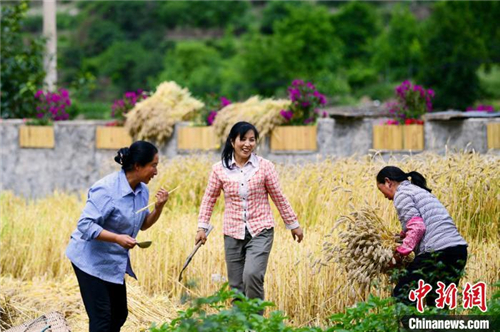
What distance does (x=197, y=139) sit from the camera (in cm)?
1112

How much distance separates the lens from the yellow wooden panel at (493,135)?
31.4 ft

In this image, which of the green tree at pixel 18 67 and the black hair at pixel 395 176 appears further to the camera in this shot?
the green tree at pixel 18 67

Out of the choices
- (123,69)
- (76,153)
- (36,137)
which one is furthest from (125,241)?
(123,69)

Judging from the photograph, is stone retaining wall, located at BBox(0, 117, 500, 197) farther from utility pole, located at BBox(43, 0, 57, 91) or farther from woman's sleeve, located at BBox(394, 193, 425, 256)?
woman's sleeve, located at BBox(394, 193, 425, 256)

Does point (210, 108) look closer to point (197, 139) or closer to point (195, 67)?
point (197, 139)

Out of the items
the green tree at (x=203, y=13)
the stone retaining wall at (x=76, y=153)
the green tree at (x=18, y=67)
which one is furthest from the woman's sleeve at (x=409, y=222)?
the green tree at (x=203, y=13)

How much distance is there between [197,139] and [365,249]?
555cm

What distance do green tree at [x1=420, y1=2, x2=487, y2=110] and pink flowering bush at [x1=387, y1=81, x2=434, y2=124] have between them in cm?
2444

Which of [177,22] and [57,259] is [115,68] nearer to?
[177,22]

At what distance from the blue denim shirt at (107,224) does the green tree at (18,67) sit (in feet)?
28.8

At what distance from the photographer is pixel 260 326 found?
14.0 feet

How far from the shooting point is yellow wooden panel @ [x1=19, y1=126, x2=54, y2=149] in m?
12.2

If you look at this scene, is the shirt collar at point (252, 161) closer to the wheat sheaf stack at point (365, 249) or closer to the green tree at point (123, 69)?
the wheat sheaf stack at point (365, 249)

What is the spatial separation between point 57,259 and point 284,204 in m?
2.58
